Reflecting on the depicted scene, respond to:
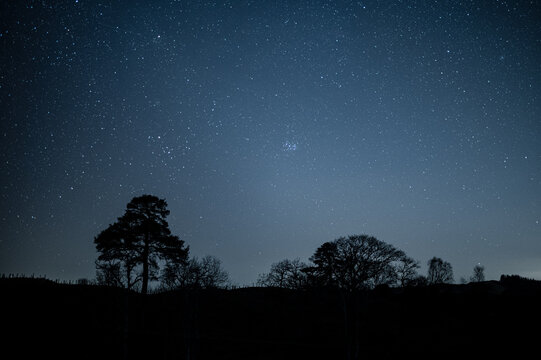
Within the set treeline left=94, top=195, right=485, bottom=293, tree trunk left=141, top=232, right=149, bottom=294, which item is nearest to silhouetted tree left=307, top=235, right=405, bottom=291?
treeline left=94, top=195, right=485, bottom=293

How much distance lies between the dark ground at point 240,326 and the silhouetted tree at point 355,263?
442 inches

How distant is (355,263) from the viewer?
4697 centimetres

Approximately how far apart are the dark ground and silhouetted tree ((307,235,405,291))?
11.2 m

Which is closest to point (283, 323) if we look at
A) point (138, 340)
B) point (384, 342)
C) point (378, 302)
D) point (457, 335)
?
point (384, 342)

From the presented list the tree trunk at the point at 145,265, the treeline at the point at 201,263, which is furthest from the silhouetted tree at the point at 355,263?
the tree trunk at the point at 145,265

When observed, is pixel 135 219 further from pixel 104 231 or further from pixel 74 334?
pixel 74 334

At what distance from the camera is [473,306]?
3412 centimetres

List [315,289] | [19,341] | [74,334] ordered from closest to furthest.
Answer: [19,341] < [74,334] < [315,289]

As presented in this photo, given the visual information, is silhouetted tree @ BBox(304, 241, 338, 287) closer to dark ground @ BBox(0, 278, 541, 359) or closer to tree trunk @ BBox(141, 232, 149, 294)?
dark ground @ BBox(0, 278, 541, 359)

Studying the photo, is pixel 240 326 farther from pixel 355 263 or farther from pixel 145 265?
pixel 355 263

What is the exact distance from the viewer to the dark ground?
16891 mm

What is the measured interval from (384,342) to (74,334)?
68.0 ft

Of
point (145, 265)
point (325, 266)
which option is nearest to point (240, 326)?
point (145, 265)

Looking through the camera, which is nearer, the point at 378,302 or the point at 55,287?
the point at 55,287
